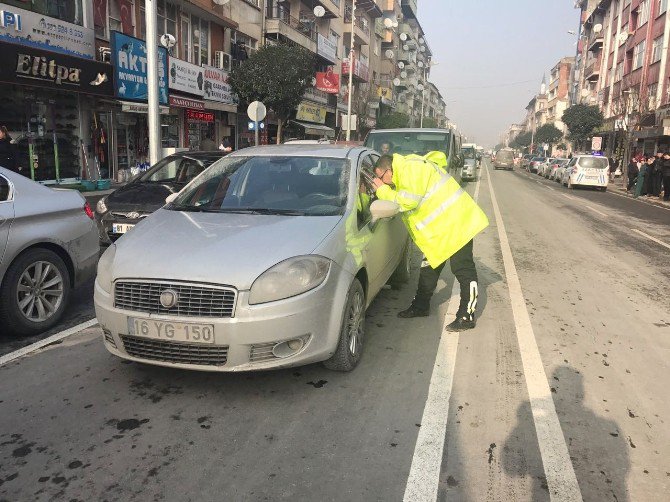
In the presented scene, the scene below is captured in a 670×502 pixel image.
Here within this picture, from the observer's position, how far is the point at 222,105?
79.8 ft

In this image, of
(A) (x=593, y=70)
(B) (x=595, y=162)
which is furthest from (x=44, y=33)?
(A) (x=593, y=70)

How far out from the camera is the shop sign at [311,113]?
3262 centimetres

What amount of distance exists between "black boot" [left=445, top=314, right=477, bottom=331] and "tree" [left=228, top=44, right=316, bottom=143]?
64.7ft

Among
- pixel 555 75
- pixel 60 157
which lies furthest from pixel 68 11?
pixel 555 75

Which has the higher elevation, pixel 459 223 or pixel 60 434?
pixel 459 223

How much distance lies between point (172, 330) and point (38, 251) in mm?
2131

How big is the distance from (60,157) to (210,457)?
16.0 metres

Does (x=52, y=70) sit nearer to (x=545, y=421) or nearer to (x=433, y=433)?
(x=433, y=433)

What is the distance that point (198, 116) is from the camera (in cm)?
2308

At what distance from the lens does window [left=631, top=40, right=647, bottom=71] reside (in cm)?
4194

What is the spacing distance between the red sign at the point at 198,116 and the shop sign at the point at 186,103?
54 centimetres

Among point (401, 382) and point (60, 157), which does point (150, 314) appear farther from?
point (60, 157)

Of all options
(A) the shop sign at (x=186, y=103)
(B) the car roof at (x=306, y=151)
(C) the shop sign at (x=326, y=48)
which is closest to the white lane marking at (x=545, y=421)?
(B) the car roof at (x=306, y=151)

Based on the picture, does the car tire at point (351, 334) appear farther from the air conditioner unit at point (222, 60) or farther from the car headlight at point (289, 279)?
the air conditioner unit at point (222, 60)
